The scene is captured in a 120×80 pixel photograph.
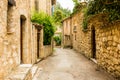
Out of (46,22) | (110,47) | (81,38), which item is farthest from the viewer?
(81,38)

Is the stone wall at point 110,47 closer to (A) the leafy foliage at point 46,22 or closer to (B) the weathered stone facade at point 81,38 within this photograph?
(B) the weathered stone facade at point 81,38

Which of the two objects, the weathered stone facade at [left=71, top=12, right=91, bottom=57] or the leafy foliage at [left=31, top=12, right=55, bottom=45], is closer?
the leafy foliage at [left=31, top=12, right=55, bottom=45]

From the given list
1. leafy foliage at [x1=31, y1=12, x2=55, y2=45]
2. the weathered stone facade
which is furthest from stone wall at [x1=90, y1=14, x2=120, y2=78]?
leafy foliage at [x1=31, y1=12, x2=55, y2=45]

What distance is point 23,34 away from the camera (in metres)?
10.7

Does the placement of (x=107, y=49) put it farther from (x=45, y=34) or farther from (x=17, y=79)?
(x=45, y=34)

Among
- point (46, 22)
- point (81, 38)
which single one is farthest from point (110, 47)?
point (81, 38)

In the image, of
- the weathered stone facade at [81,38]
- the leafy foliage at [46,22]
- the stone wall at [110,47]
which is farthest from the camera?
the weathered stone facade at [81,38]

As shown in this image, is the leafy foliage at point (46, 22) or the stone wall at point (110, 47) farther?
the leafy foliage at point (46, 22)

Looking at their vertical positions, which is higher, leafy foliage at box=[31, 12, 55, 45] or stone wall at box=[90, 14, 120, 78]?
leafy foliage at box=[31, 12, 55, 45]

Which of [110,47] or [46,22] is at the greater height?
[46,22]

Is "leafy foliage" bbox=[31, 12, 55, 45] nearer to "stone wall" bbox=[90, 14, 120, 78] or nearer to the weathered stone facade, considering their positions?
the weathered stone facade

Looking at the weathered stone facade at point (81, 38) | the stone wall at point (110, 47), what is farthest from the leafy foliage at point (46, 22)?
the stone wall at point (110, 47)

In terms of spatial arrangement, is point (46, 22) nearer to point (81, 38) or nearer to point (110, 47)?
point (81, 38)

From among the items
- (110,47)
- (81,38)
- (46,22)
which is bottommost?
(110,47)
